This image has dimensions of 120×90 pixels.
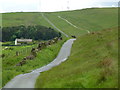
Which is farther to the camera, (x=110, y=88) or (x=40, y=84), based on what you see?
(x=40, y=84)

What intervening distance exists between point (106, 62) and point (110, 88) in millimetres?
7251

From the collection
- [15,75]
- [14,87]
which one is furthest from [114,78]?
[15,75]

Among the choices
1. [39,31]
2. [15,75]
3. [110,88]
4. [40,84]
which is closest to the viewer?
[110,88]

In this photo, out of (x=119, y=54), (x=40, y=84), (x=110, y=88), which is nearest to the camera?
(x=110, y=88)

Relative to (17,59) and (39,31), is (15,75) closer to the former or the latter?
(17,59)

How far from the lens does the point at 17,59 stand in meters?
63.0

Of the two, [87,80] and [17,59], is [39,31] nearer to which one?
[17,59]

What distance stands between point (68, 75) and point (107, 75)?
18.1ft

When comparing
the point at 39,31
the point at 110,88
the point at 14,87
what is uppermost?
the point at 110,88

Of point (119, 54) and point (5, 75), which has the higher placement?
point (119, 54)

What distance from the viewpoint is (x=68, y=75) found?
99.6 feet

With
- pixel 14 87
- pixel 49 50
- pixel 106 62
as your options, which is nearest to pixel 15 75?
pixel 14 87

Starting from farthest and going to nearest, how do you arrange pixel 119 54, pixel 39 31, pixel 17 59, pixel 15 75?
pixel 39 31 → pixel 17 59 → pixel 15 75 → pixel 119 54

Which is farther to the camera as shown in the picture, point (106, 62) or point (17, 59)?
point (17, 59)
